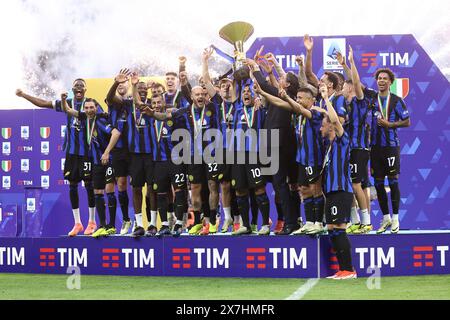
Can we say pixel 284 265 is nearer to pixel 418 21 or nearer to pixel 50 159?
pixel 50 159

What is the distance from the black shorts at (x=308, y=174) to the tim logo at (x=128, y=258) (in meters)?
1.98

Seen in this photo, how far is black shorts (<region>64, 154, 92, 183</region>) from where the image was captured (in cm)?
1190

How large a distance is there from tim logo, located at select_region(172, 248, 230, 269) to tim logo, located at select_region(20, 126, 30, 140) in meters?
7.60

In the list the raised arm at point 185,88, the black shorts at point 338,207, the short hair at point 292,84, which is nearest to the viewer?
the black shorts at point 338,207

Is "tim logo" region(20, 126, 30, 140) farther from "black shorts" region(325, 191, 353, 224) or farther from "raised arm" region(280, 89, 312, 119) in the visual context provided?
"black shorts" region(325, 191, 353, 224)

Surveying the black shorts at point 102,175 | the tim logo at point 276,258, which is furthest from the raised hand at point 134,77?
the tim logo at point 276,258

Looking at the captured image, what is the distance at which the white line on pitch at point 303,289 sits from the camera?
8.83 m

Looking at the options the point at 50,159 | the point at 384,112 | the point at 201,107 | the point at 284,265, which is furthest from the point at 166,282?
the point at 50,159

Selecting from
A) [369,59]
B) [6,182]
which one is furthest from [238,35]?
[6,182]

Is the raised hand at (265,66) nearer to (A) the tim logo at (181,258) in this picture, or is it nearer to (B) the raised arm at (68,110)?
(A) the tim logo at (181,258)

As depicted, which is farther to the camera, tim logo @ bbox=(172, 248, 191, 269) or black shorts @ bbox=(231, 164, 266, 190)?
tim logo @ bbox=(172, 248, 191, 269)

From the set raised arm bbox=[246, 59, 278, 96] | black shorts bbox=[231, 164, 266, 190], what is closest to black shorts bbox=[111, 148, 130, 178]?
black shorts bbox=[231, 164, 266, 190]

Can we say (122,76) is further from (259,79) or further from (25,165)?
(25,165)

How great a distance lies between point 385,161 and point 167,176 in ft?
8.19
